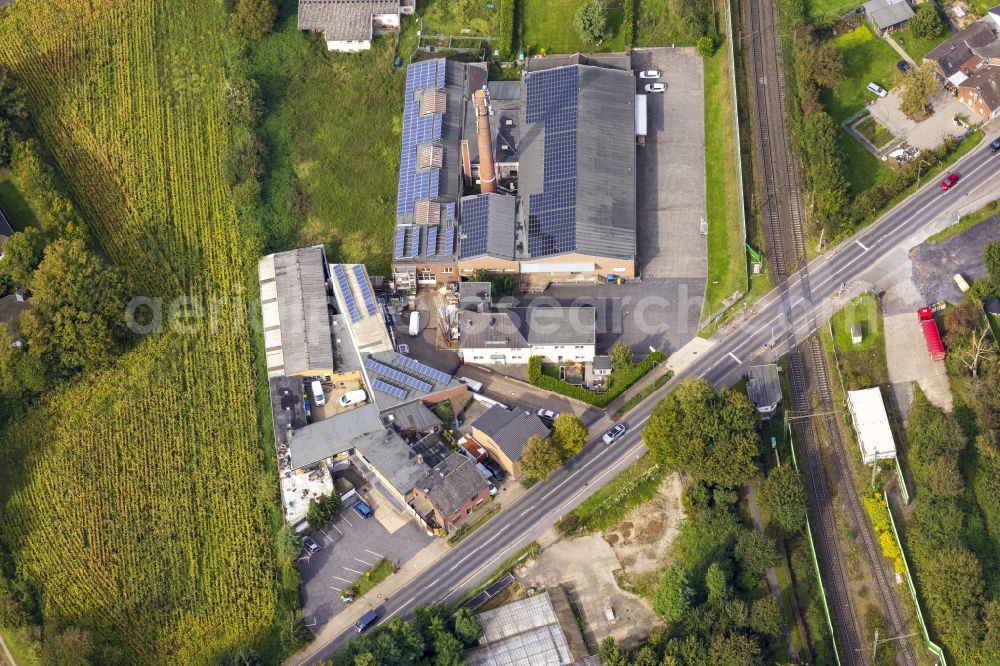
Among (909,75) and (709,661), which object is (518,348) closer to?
(709,661)

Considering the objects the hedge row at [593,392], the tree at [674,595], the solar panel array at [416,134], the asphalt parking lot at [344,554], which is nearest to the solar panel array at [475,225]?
the solar panel array at [416,134]

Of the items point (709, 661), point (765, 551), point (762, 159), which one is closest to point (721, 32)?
point (762, 159)

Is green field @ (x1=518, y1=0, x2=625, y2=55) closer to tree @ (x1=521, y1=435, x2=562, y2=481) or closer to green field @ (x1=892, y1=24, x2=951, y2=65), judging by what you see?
green field @ (x1=892, y1=24, x2=951, y2=65)

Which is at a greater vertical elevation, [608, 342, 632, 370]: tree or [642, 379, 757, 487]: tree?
[608, 342, 632, 370]: tree

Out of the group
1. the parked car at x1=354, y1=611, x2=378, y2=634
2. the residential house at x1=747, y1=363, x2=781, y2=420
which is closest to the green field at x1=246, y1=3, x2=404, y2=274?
the parked car at x1=354, y1=611, x2=378, y2=634

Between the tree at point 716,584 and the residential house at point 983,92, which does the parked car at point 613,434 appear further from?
the residential house at point 983,92

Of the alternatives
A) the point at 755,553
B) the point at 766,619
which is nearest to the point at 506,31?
the point at 755,553
